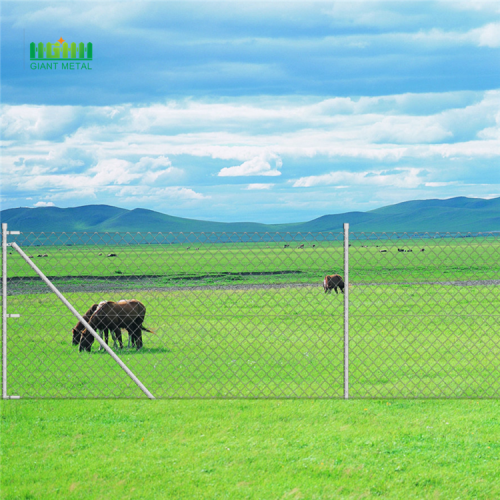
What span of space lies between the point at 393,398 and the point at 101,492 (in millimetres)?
4234

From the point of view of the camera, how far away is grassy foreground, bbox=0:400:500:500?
5.11 m

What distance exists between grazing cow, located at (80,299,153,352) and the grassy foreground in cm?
496

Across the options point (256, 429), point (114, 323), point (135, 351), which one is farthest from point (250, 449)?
point (114, 323)

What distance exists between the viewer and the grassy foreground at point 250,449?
5109 mm

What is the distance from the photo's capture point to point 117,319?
12672mm

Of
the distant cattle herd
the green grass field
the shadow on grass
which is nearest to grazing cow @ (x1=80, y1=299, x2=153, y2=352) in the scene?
the distant cattle herd

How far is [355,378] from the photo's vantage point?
9383 mm

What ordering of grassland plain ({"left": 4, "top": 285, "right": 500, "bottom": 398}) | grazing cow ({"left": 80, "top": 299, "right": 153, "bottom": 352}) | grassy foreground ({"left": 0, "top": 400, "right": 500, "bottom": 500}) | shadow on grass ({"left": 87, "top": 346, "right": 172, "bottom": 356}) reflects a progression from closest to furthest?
grassy foreground ({"left": 0, "top": 400, "right": 500, "bottom": 500}) → grassland plain ({"left": 4, "top": 285, "right": 500, "bottom": 398}) → shadow on grass ({"left": 87, "top": 346, "right": 172, "bottom": 356}) → grazing cow ({"left": 80, "top": 299, "right": 153, "bottom": 352})

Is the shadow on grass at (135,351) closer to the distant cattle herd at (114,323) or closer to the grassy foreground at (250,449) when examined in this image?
the distant cattle herd at (114,323)

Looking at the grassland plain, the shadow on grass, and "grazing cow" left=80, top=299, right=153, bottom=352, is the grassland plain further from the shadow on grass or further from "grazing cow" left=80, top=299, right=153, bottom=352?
"grazing cow" left=80, top=299, right=153, bottom=352

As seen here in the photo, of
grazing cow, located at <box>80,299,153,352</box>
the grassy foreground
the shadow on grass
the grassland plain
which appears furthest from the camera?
grazing cow, located at <box>80,299,153,352</box>

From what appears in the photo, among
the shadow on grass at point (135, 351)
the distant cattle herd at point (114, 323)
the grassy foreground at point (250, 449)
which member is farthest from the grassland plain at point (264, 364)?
the grassy foreground at point (250, 449)

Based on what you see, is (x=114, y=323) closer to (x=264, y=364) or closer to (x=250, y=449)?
(x=264, y=364)

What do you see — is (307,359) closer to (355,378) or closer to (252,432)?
(355,378)
